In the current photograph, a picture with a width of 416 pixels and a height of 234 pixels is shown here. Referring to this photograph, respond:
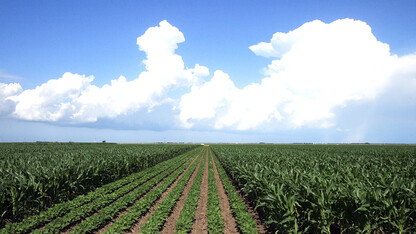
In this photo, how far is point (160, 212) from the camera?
941 cm

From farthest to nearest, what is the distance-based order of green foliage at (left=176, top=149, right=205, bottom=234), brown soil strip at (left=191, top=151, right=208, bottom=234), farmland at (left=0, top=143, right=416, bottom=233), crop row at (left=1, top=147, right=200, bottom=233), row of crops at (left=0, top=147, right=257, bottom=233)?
brown soil strip at (left=191, top=151, right=208, bottom=234) < green foliage at (left=176, top=149, right=205, bottom=234) < row of crops at (left=0, top=147, right=257, bottom=233) < crop row at (left=1, top=147, right=200, bottom=233) < farmland at (left=0, top=143, right=416, bottom=233)

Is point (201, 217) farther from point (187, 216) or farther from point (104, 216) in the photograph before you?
point (104, 216)

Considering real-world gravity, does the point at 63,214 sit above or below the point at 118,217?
above

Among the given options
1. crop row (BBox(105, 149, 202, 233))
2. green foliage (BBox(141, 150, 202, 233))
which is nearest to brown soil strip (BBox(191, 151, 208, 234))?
green foliage (BBox(141, 150, 202, 233))

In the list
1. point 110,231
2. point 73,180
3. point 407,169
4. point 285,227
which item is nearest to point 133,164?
point 73,180

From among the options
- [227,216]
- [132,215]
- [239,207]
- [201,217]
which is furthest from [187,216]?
[239,207]

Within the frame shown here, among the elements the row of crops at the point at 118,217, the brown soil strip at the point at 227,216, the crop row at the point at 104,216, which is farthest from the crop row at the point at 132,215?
the brown soil strip at the point at 227,216

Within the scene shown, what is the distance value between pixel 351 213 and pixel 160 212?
738cm

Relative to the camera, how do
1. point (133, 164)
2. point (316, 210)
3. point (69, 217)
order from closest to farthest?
point (316, 210)
point (69, 217)
point (133, 164)

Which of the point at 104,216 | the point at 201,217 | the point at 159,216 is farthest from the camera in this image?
the point at 201,217

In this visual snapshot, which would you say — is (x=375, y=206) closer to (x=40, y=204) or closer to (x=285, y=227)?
(x=285, y=227)

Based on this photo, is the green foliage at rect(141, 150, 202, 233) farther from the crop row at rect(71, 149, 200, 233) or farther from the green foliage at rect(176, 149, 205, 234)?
the crop row at rect(71, 149, 200, 233)

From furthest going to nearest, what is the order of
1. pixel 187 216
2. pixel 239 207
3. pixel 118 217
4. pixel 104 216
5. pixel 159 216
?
pixel 239 207
pixel 118 217
pixel 187 216
pixel 159 216
pixel 104 216

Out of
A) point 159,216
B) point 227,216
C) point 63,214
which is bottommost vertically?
point 227,216
